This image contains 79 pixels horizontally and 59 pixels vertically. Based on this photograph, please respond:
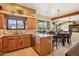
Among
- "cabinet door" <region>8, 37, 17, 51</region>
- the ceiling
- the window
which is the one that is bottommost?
"cabinet door" <region>8, 37, 17, 51</region>

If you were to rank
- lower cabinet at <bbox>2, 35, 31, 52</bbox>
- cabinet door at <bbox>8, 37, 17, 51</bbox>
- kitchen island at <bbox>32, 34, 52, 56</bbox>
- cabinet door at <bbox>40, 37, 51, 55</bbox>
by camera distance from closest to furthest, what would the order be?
kitchen island at <bbox>32, 34, 52, 56</bbox> → cabinet door at <bbox>40, 37, 51, 55</bbox> → lower cabinet at <bbox>2, 35, 31, 52</bbox> → cabinet door at <bbox>8, 37, 17, 51</bbox>

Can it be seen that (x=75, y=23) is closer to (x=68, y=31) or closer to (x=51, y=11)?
(x=68, y=31)

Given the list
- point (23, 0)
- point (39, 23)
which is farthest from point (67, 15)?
point (23, 0)

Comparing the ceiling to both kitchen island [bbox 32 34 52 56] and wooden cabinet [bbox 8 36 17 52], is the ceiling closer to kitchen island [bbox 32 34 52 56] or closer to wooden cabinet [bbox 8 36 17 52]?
kitchen island [bbox 32 34 52 56]

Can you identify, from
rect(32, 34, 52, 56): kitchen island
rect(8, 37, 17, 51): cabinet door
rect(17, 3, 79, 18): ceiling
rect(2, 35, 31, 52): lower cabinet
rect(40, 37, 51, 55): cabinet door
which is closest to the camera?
rect(17, 3, 79, 18): ceiling

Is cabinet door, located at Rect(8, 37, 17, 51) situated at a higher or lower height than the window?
lower

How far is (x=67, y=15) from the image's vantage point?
227cm

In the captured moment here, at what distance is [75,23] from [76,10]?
0.97 feet

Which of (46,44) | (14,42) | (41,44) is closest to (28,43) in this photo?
(41,44)

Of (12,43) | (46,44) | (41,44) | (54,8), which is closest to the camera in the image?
(54,8)

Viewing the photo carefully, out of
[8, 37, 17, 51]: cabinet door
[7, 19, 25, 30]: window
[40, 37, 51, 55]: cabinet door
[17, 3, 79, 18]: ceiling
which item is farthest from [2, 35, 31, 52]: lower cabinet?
[17, 3, 79, 18]: ceiling

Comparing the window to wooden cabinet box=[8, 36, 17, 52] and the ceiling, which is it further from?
the ceiling

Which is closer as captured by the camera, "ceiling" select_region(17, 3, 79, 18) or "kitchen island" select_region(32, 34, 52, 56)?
"ceiling" select_region(17, 3, 79, 18)

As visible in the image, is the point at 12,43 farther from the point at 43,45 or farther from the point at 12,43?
the point at 43,45
